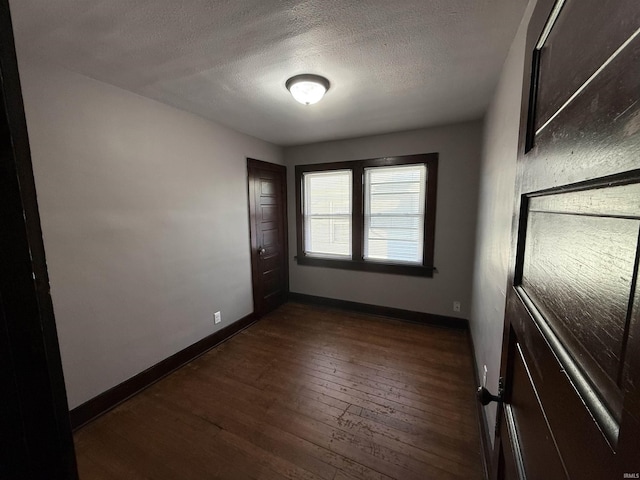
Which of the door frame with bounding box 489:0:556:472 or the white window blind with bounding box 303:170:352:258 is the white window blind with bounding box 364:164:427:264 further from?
the door frame with bounding box 489:0:556:472

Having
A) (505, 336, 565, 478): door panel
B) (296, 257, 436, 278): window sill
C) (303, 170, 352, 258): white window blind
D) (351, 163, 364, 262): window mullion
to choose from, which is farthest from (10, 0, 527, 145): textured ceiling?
(296, 257, 436, 278): window sill

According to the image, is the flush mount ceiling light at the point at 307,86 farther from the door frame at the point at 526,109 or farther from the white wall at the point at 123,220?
the door frame at the point at 526,109

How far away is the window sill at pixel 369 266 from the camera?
10.4 ft

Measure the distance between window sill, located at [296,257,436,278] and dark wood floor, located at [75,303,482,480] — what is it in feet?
2.66

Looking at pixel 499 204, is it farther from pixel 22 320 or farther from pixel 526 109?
pixel 22 320

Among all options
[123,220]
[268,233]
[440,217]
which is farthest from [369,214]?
[123,220]

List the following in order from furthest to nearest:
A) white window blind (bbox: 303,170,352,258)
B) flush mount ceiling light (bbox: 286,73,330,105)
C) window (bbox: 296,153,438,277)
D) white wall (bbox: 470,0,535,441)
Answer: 1. white window blind (bbox: 303,170,352,258)
2. window (bbox: 296,153,438,277)
3. flush mount ceiling light (bbox: 286,73,330,105)
4. white wall (bbox: 470,0,535,441)

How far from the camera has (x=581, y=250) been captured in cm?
41

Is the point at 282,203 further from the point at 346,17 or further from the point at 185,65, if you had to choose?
the point at 346,17

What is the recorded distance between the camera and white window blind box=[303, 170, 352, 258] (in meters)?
3.54

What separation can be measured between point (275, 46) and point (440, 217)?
243cm

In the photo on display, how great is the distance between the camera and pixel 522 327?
674mm

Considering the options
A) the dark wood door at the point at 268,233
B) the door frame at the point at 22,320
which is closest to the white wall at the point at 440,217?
the dark wood door at the point at 268,233

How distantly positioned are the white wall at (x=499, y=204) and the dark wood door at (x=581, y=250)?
0.74 m
